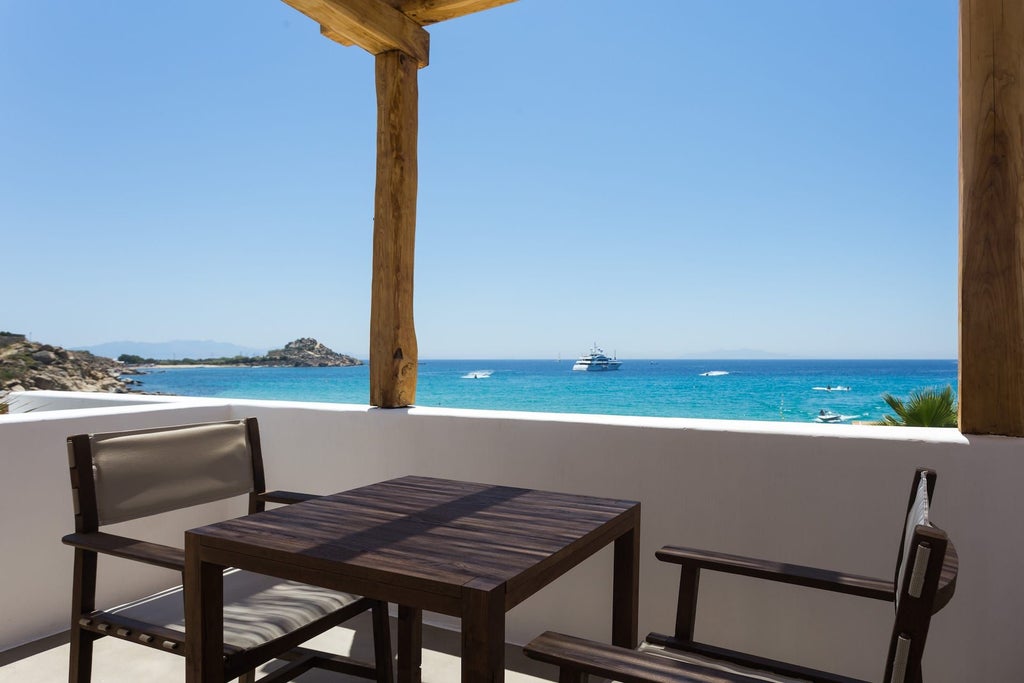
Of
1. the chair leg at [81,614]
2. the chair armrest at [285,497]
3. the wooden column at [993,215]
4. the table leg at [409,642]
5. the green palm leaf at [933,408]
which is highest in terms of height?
the wooden column at [993,215]

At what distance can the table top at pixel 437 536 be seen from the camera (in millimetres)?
1123

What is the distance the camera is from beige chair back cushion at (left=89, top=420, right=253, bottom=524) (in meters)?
1.69

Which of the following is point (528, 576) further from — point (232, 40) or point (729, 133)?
point (729, 133)

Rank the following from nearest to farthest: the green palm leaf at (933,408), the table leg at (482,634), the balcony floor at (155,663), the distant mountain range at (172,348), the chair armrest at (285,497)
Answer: the table leg at (482,634)
the chair armrest at (285,497)
the balcony floor at (155,663)
the green palm leaf at (933,408)
the distant mountain range at (172,348)

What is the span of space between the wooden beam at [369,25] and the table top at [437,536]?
180 centimetres

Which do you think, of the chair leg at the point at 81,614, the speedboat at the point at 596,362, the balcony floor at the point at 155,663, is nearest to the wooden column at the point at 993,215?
the balcony floor at the point at 155,663

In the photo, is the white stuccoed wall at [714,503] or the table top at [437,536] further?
the white stuccoed wall at [714,503]

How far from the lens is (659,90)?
3253 centimetres

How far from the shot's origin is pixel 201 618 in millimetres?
1331

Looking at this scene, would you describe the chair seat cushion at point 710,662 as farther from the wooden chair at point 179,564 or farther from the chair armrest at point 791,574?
the wooden chair at point 179,564

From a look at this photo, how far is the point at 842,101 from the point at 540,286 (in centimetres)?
1710

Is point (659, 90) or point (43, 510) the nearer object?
point (43, 510)

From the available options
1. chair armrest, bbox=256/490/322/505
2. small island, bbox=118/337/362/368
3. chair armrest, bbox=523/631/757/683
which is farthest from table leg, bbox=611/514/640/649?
small island, bbox=118/337/362/368

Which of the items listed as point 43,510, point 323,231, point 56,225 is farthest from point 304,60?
point 43,510
